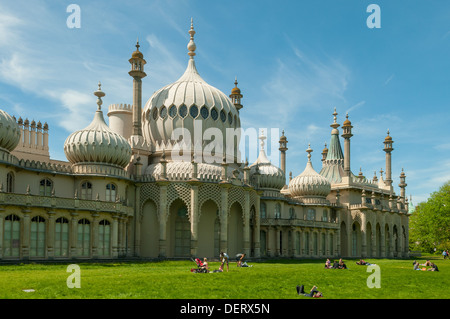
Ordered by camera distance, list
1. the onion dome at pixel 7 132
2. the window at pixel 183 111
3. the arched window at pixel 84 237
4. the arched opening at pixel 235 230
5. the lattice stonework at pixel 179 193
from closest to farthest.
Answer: the onion dome at pixel 7 132 → the arched window at pixel 84 237 → the lattice stonework at pixel 179 193 → the arched opening at pixel 235 230 → the window at pixel 183 111

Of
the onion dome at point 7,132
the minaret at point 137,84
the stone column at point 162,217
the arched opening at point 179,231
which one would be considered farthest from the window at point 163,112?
the onion dome at point 7,132

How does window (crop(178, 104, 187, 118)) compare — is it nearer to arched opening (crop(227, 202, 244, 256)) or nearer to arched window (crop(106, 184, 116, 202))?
arched opening (crop(227, 202, 244, 256))

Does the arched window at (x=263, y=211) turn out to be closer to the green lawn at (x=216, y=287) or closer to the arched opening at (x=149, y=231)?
the arched opening at (x=149, y=231)

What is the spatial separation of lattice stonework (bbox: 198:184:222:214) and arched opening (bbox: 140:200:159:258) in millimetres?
4295

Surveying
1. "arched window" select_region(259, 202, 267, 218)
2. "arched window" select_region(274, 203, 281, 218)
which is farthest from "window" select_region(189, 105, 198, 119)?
"arched window" select_region(274, 203, 281, 218)

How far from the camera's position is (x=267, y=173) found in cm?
6169

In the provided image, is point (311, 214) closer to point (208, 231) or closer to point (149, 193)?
point (208, 231)

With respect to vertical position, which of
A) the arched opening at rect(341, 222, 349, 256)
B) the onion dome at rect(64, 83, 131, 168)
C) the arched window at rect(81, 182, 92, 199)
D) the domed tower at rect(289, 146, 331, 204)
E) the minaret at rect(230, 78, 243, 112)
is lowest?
the arched opening at rect(341, 222, 349, 256)

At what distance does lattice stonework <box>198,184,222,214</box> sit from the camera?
47.6 metres

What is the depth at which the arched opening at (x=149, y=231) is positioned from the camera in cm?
4800

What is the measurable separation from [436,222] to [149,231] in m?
53.2

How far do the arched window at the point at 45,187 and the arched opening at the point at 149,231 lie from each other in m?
8.84

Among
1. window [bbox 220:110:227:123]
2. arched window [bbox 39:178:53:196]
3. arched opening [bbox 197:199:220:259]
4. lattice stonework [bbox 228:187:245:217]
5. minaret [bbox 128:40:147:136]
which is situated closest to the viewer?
arched window [bbox 39:178:53:196]
